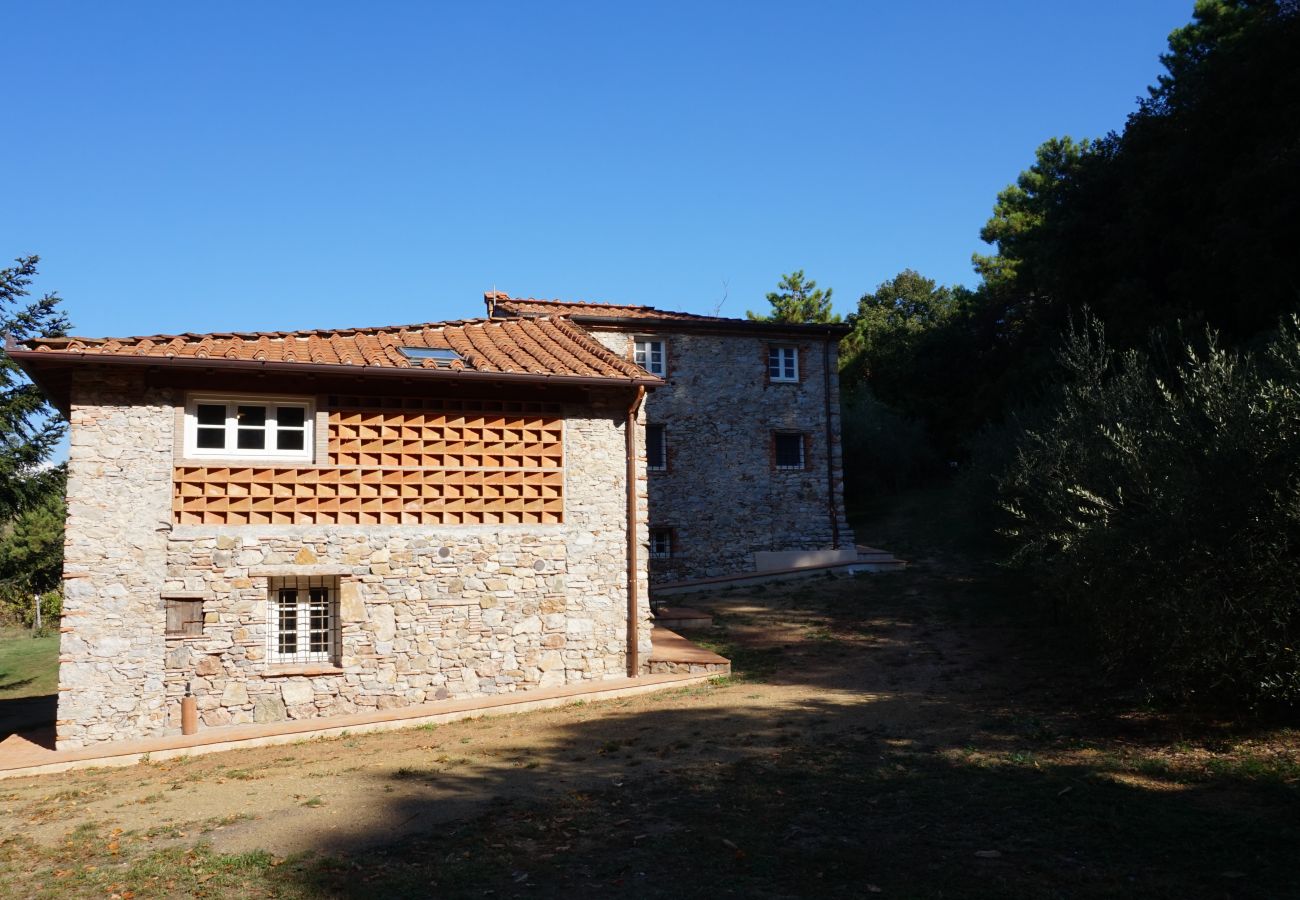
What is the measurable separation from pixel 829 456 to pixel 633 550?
1047 cm

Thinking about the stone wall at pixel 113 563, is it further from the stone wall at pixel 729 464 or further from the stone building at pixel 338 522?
the stone wall at pixel 729 464

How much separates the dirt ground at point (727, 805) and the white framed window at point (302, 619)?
134cm

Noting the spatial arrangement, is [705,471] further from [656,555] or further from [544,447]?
[544,447]

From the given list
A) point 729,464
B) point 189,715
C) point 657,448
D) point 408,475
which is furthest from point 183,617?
point 729,464

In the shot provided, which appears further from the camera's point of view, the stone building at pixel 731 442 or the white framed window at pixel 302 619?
the stone building at pixel 731 442

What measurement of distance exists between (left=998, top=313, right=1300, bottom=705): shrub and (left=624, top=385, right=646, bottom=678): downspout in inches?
212

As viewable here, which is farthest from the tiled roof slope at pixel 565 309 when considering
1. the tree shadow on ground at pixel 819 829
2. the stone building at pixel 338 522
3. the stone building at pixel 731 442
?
the tree shadow on ground at pixel 819 829

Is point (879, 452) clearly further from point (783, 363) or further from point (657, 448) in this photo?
point (657, 448)

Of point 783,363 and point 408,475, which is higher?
point 783,363

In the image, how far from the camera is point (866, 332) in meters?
42.0

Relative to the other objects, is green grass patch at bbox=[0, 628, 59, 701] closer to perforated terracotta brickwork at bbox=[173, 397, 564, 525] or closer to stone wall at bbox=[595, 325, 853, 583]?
perforated terracotta brickwork at bbox=[173, 397, 564, 525]

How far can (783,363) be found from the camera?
73.0 feet

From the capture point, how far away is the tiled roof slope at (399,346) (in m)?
11.2

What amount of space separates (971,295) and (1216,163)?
794 inches
